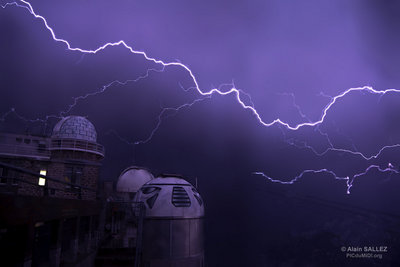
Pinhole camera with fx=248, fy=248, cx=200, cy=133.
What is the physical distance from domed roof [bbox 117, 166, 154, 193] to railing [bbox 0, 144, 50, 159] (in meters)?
8.63

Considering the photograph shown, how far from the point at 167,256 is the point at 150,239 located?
1.47 meters

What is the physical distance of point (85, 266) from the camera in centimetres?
1232

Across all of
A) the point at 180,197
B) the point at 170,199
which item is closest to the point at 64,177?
the point at 170,199

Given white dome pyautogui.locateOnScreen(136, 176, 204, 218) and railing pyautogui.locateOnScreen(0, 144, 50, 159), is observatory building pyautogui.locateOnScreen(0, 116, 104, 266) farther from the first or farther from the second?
white dome pyautogui.locateOnScreen(136, 176, 204, 218)

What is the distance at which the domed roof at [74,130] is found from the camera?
2198 centimetres

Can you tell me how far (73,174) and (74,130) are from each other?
3.89 metres

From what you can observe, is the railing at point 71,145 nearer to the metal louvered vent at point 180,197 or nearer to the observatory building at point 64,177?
the observatory building at point 64,177

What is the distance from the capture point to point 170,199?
16328mm

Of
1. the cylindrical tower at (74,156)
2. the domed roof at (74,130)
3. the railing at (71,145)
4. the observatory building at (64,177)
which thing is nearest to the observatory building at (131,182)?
the cylindrical tower at (74,156)

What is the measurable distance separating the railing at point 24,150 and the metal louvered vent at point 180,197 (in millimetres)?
12302

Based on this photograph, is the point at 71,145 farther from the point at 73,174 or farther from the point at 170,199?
the point at 170,199

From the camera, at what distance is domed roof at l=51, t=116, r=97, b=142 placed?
21984 mm

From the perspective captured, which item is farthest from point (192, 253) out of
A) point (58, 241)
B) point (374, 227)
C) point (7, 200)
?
point (374, 227)

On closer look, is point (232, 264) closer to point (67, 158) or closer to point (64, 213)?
point (67, 158)
